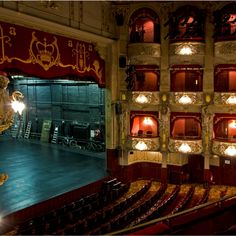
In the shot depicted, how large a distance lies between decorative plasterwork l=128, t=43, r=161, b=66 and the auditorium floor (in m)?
5.99

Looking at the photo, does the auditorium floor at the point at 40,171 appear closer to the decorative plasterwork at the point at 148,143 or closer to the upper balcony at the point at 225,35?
the decorative plasterwork at the point at 148,143

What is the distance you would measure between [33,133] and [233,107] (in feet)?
51.1

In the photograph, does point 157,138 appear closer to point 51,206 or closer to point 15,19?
point 51,206

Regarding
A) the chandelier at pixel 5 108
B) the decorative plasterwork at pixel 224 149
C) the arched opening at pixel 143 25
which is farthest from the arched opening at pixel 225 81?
the chandelier at pixel 5 108

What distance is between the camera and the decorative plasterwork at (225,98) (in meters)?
16.8

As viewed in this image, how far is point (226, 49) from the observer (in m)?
16.6

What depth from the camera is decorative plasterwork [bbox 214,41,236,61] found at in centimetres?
1655

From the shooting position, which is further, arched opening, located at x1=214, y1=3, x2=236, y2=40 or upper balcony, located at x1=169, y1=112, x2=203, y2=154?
upper balcony, located at x1=169, y1=112, x2=203, y2=154

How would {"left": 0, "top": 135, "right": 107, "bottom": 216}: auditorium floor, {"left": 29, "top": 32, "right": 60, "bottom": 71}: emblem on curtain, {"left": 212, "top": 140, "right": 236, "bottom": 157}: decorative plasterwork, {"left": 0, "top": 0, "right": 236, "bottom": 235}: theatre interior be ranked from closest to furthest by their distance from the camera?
{"left": 29, "top": 32, "right": 60, "bottom": 71}: emblem on curtain, {"left": 0, "top": 135, "right": 107, "bottom": 216}: auditorium floor, {"left": 0, "top": 0, "right": 236, "bottom": 235}: theatre interior, {"left": 212, "top": 140, "right": 236, "bottom": 157}: decorative plasterwork

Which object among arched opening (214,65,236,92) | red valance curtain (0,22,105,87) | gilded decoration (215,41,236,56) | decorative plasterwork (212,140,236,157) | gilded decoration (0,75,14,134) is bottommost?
decorative plasterwork (212,140,236,157)

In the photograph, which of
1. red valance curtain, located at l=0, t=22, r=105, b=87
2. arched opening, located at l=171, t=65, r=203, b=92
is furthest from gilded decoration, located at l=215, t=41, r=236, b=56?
red valance curtain, located at l=0, t=22, r=105, b=87

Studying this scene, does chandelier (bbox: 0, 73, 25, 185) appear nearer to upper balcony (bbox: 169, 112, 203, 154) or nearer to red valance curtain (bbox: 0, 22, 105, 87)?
red valance curtain (bbox: 0, 22, 105, 87)

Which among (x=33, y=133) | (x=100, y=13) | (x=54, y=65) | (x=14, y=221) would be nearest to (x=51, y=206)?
(x=14, y=221)

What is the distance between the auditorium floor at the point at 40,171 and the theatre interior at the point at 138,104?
57 millimetres
